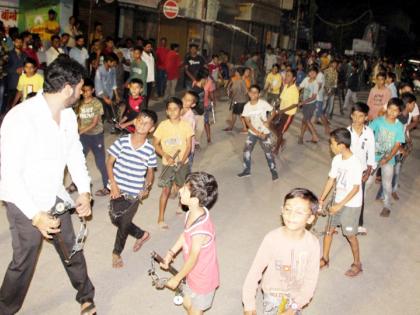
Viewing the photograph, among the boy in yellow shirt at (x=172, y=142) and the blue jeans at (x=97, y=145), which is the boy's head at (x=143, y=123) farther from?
the blue jeans at (x=97, y=145)

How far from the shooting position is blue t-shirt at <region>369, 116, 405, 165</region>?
683 centimetres

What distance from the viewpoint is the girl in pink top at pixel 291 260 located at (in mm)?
3248

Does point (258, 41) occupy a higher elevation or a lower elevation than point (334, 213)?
higher

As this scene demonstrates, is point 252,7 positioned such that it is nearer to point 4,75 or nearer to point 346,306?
point 4,75

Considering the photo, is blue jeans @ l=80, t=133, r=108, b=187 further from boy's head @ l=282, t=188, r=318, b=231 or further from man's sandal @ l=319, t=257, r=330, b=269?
boy's head @ l=282, t=188, r=318, b=231

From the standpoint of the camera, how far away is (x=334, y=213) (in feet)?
17.1

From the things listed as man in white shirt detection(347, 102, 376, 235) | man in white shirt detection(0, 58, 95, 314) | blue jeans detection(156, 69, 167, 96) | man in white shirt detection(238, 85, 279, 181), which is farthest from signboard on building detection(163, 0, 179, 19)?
man in white shirt detection(0, 58, 95, 314)

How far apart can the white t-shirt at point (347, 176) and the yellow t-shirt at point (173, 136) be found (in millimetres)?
1884

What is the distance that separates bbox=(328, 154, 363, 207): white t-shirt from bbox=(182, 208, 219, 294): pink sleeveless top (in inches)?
81.5

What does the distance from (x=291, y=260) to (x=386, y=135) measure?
412 cm

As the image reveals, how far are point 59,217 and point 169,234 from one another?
2.50 m

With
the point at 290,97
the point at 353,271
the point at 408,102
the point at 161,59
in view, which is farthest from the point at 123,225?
the point at 161,59

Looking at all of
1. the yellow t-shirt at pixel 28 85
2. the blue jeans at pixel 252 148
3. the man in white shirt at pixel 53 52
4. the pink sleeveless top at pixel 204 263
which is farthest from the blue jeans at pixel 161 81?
the pink sleeveless top at pixel 204 263

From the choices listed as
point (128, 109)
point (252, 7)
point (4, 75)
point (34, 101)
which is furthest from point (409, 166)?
point (252, 7)
